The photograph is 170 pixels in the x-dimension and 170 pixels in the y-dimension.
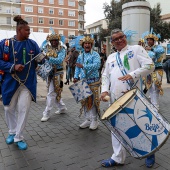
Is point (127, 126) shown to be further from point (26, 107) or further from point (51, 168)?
point (26, 107)

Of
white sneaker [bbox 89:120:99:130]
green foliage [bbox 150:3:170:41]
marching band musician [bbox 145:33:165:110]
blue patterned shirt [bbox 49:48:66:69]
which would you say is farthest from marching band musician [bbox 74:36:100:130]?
green foliage [bbox 150:3:170:41]

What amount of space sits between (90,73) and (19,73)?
1.39m

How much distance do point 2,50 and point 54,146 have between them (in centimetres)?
174

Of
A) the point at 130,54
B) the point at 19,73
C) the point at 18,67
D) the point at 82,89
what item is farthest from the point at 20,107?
the point at 130,54

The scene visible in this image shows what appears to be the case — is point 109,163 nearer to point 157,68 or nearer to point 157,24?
point 157,68

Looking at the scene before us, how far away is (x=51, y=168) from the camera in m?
2.95

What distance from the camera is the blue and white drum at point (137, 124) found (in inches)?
91.2

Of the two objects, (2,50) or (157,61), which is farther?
(157,61)

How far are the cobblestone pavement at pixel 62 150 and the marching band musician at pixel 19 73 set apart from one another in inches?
12.0

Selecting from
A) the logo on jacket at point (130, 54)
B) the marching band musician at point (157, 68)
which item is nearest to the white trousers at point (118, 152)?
the logo on jacket at point (130, 54)

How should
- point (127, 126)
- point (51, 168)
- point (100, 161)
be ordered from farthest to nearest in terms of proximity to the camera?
point (100, 161) → point (51, 168) → point (127, 126)

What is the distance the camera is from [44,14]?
204 ft

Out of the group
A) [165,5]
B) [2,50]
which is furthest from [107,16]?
[2,50]

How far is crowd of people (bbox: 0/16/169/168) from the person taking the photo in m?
2.77
